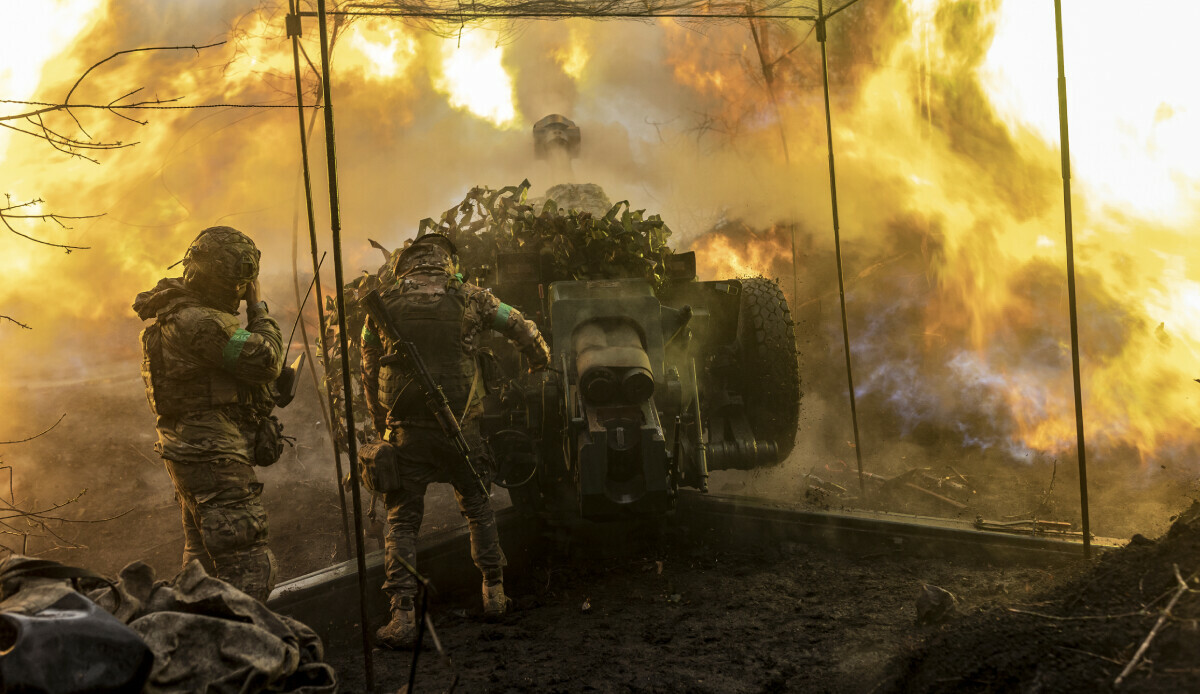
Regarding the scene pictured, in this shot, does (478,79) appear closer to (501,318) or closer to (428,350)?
(501,318)

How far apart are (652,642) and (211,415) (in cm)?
271

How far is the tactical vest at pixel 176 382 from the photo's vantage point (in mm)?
4168

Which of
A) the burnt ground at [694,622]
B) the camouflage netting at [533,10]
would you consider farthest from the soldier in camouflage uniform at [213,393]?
the camouflage netting at [533,10]

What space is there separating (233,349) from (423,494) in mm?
1447

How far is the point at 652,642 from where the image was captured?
13.7 ft

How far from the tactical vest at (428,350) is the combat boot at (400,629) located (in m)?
1.15

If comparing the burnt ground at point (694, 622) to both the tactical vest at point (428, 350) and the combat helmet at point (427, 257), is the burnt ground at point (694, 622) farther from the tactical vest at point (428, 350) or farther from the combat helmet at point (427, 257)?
the combat helmet at point (427, 257)

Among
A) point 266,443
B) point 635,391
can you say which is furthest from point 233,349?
point 635,391

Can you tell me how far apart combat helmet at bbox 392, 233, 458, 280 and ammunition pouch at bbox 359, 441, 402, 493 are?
1.16m

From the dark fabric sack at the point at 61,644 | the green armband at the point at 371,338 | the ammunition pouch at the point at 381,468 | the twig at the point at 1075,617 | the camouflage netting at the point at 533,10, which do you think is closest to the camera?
the dark fabric sack at the point at 61,644

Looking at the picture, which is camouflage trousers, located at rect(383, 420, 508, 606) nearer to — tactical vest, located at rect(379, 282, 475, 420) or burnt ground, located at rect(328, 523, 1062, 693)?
tactical vest, located at rect(379, 282, 475, 420)

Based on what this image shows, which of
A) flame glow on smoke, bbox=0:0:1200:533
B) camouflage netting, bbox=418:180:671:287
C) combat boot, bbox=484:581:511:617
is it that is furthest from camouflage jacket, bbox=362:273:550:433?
flame glow on smoke, bbox=0:0:1200:533

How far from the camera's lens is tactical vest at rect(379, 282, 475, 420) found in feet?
15.8

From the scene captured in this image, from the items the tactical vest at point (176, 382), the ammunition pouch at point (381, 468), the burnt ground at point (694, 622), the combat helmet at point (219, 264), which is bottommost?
the burnt ground at point (694, 622)
